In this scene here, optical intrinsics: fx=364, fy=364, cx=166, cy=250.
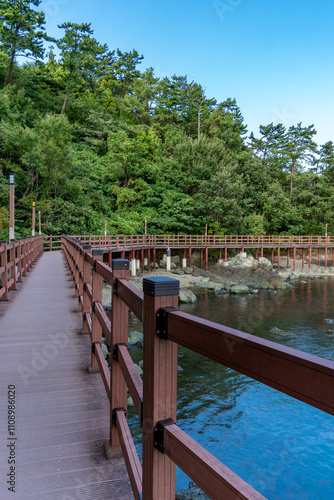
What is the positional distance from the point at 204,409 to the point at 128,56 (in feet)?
175

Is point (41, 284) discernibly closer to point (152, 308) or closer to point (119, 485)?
point (119, 485)

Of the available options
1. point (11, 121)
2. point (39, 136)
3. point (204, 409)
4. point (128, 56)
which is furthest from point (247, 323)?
point (128, 56)

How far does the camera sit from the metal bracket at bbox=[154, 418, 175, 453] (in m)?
1.28

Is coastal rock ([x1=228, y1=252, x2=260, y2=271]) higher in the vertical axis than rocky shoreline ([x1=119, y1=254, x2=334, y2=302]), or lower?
higher

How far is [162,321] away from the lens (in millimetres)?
1280

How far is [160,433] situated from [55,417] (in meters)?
1.81

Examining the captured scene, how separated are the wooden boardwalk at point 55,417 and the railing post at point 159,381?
741mm

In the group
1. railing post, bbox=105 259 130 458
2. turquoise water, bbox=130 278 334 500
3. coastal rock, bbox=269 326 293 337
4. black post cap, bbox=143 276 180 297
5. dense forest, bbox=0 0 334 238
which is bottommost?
turquoise water, bbox=130 278 334 500

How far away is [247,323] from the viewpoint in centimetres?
1597

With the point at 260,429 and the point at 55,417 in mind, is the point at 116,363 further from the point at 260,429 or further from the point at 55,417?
the point at 260,429

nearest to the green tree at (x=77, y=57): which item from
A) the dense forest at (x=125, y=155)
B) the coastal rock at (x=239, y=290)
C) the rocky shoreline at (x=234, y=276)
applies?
the dense forest at (x=125, y=155)

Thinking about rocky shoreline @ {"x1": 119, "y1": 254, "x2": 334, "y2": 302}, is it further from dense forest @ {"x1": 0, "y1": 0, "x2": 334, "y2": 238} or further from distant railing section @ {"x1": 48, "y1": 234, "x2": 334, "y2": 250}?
dense forest @ {"x1": 0, "y1": 0, "x2": 334, "y2": 238}

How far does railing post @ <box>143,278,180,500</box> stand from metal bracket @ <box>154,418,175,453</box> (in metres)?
0.02

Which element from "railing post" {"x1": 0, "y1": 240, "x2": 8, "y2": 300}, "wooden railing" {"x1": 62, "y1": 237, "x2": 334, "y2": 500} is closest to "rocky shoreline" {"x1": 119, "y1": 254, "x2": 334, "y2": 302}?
"railing post" {"x1": 0, "y1": 240, "x2": 8, "y2": 300}
